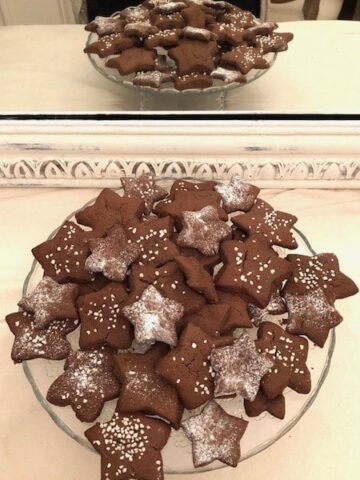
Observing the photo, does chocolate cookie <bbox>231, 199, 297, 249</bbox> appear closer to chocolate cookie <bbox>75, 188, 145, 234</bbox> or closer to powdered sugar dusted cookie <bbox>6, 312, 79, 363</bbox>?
chocolate cookie <bbox>75, 188, 145, 234</bbox>

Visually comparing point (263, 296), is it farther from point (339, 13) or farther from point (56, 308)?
point (339, 13)

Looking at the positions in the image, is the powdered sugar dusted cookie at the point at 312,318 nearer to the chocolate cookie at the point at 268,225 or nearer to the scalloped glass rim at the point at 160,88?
the chocolate cookie at the point at 268,225

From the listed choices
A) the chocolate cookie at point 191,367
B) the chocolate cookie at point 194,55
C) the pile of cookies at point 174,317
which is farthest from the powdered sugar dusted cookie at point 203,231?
the chocolate cookie at point 194,55

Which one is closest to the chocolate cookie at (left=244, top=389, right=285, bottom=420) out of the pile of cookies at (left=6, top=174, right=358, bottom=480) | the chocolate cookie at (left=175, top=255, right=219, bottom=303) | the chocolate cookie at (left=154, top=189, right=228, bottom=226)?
the pile of cookies at (left=6, top=174, right=358, bottom=480)

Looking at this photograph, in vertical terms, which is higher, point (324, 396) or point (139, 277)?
point (139, 277)

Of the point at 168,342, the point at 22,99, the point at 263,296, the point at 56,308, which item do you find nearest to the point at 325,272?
the point at 263,296
